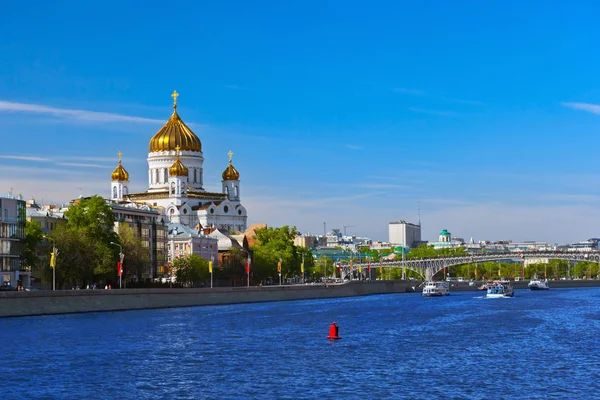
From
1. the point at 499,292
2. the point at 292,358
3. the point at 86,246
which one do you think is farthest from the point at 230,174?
the point at 292,358

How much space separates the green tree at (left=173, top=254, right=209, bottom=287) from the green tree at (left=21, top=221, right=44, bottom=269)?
25.2 m

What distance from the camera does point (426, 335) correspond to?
206ft

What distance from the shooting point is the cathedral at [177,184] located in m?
178

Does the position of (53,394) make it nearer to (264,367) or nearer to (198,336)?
(264,367)

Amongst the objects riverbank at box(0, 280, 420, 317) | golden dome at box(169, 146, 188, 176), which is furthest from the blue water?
golden dome at box(169, 146, 188, 176)

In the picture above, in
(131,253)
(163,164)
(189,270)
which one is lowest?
(189,270)

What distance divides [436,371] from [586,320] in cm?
3679

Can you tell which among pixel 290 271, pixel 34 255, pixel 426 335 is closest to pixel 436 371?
pixel 426 335

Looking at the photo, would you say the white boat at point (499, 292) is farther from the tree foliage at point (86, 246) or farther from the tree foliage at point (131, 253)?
the tree foliage at point (86, 246)

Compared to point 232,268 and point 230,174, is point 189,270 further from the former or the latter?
point 230,174

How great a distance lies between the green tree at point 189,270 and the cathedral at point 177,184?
43.9m

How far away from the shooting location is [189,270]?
125812mm

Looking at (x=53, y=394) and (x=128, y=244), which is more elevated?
(x=128, y=244)

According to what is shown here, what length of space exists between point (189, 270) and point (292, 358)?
77983 mm
